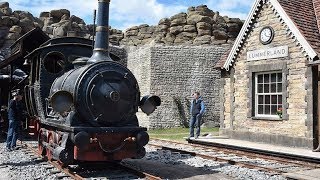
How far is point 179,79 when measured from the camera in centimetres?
2336

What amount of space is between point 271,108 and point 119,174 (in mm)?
7357

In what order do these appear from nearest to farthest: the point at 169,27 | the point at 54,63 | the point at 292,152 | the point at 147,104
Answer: the point at 147,104 → the point at 54,63 → the point at 292,152 → the point at 169,27

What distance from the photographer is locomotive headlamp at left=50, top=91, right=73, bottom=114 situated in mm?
6855

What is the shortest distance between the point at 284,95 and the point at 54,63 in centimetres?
724

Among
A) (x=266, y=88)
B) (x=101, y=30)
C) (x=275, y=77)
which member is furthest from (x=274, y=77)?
(x=101, y=30)

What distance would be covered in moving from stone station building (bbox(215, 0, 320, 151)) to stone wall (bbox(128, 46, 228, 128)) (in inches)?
320

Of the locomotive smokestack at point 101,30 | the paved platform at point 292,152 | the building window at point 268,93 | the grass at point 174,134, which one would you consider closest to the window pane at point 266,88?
the building window at point 268,93

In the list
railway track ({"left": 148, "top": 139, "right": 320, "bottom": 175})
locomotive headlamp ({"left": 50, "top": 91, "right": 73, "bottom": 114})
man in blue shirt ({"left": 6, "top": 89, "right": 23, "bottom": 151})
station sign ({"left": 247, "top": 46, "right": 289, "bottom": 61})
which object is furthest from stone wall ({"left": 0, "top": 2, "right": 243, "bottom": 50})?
locomotive headlamp ({"left": 50, "top": 91, "right": 73, "bottom": 114})

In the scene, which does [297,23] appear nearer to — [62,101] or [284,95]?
[284,95]

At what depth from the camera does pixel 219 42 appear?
2792 cm

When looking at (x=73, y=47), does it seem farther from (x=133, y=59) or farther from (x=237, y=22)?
(x=237, y=22)

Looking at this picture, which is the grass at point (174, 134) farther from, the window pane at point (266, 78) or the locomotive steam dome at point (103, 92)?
the locomotive steam dome at point (103, 92)

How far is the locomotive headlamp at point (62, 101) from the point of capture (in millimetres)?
6855

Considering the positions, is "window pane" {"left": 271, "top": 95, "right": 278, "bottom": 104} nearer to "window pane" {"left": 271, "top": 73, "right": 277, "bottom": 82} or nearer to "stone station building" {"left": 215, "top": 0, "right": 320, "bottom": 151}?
"stone station building" {"left": 215, "top": 0, "right": 320, "bottom": 151}
